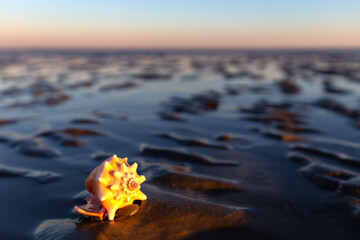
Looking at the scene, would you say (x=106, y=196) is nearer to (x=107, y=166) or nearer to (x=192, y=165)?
(x=107, y=166)

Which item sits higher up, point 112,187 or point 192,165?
point 112,187

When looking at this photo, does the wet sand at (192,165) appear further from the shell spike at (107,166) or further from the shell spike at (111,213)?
the shell spike at (107,166)

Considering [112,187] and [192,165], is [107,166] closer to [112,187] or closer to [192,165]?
[112,187]

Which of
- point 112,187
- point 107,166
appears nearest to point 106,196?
point 112,187

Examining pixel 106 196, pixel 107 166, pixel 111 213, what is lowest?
pixel 111 213

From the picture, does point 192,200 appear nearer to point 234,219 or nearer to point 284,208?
point 234,219

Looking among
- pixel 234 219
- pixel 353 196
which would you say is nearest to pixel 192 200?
pixel 234 219

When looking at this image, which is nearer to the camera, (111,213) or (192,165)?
(111,213)

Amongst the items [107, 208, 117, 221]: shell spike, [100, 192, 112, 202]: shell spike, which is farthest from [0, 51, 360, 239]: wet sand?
[100, 192, 112, 202]: shell spike
